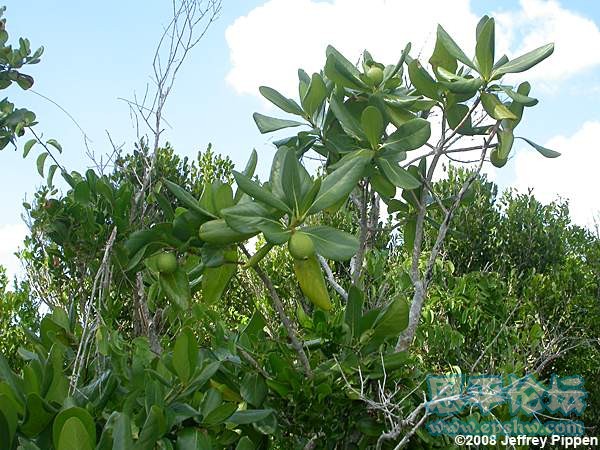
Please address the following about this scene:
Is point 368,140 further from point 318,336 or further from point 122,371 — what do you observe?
point 122,371

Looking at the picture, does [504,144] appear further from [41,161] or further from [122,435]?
[41,161]

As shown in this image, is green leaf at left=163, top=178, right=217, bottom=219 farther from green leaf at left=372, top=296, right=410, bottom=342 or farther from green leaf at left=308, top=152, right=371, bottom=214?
green leaf at left=372, top=296, right=410, bottom=342

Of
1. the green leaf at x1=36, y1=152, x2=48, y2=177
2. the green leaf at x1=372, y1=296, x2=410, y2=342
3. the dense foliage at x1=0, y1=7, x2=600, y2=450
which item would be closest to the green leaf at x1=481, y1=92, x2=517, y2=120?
the dense foliage at x1=0, y1=7, x2=600, y2=450

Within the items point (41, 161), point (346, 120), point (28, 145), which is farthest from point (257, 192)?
point (28, 145)

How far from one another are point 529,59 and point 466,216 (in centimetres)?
548

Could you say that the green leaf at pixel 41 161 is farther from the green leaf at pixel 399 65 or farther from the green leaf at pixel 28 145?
the green leaf at pixel 399 65

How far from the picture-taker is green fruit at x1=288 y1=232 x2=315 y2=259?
159cm

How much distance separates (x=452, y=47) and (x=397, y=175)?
432 millimetres

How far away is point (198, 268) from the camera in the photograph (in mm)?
1977

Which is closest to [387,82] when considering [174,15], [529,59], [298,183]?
[529,59]

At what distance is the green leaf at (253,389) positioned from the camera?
184cm

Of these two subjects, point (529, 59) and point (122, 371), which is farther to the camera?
point (529, 59)

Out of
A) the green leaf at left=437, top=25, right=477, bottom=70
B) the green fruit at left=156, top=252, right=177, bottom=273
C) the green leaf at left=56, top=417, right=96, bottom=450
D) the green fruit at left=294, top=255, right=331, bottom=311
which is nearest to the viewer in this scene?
the green leaf at left=56, top=417, right=96, bottom=450

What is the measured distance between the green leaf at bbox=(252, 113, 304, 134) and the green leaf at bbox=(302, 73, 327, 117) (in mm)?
67
